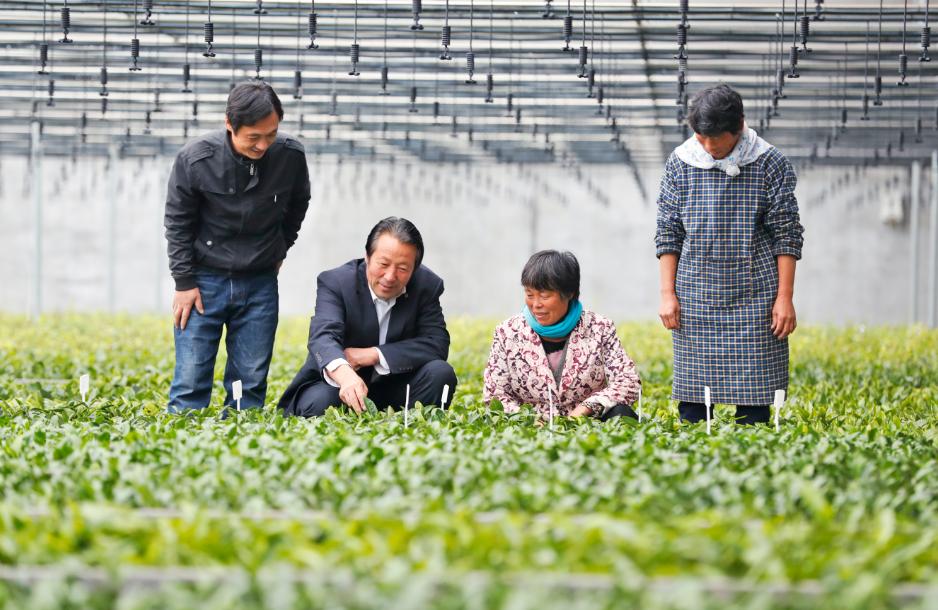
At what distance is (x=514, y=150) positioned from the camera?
23000 mm

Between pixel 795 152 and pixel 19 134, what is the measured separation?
14.4 metres

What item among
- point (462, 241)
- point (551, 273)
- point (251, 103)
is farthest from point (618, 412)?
point (462, 241)

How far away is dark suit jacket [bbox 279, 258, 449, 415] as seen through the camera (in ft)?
18.2

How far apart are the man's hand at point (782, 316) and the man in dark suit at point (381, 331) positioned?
1331mm

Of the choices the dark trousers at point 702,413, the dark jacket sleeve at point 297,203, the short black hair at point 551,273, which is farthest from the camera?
the dark jacket sleeve at point 297,203

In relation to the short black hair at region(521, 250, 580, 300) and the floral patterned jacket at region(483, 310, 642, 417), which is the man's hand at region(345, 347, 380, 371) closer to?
the floral patterned jacket at region(483, 310, 642, 417)

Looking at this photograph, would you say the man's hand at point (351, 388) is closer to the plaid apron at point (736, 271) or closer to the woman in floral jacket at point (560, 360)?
the woman in floral jacket at point (560, 360)

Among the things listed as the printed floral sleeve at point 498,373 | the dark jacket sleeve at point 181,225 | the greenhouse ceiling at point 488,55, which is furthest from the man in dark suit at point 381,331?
the greenhouse ceiling at point 488,55

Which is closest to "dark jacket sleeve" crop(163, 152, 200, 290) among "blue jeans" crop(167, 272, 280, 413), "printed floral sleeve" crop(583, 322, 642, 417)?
"blue jeans" crop(167, 272, 280, 413)

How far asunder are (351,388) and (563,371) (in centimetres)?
89

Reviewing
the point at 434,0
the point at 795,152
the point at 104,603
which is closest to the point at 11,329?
the point at 434,0

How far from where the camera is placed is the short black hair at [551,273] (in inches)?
207

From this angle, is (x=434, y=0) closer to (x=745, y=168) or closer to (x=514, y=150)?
(x=745, y=168)

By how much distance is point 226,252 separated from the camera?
5883 millimetres
